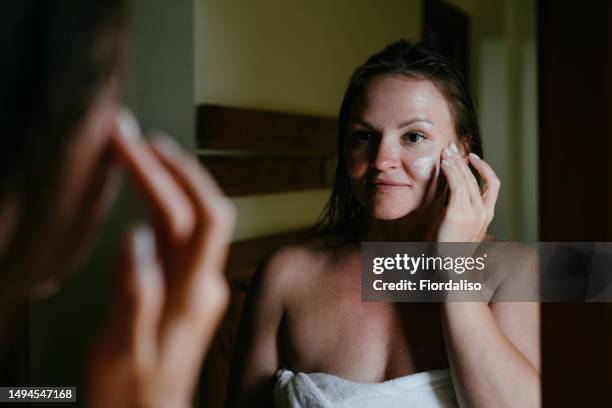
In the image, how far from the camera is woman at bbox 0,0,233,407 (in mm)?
218

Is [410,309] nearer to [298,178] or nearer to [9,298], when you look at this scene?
[9,298]

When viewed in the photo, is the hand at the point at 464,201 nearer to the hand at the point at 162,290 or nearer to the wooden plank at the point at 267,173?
the hand at the point at 162,290

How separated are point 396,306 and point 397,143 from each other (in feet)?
0.60

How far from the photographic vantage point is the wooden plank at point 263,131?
1.09 metres

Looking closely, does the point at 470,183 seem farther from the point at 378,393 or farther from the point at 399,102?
the point at 378,393

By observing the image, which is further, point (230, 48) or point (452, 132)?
point (230, 48)

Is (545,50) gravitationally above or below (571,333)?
above

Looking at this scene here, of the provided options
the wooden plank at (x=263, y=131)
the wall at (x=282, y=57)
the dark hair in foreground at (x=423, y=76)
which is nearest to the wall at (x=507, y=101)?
the wall at (x=282, y=57)

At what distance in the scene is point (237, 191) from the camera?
117 cm

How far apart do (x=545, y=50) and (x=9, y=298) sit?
1.04 ft

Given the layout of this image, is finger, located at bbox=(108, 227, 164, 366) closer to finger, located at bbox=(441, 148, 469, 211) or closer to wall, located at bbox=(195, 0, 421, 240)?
finger, located at bbox=(441, 148, 469, 211)

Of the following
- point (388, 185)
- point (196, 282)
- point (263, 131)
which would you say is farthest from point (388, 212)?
point (263, 131)

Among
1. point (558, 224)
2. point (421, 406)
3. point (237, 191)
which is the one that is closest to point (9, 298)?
point (558, 224)

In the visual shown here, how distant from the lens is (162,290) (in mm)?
237
